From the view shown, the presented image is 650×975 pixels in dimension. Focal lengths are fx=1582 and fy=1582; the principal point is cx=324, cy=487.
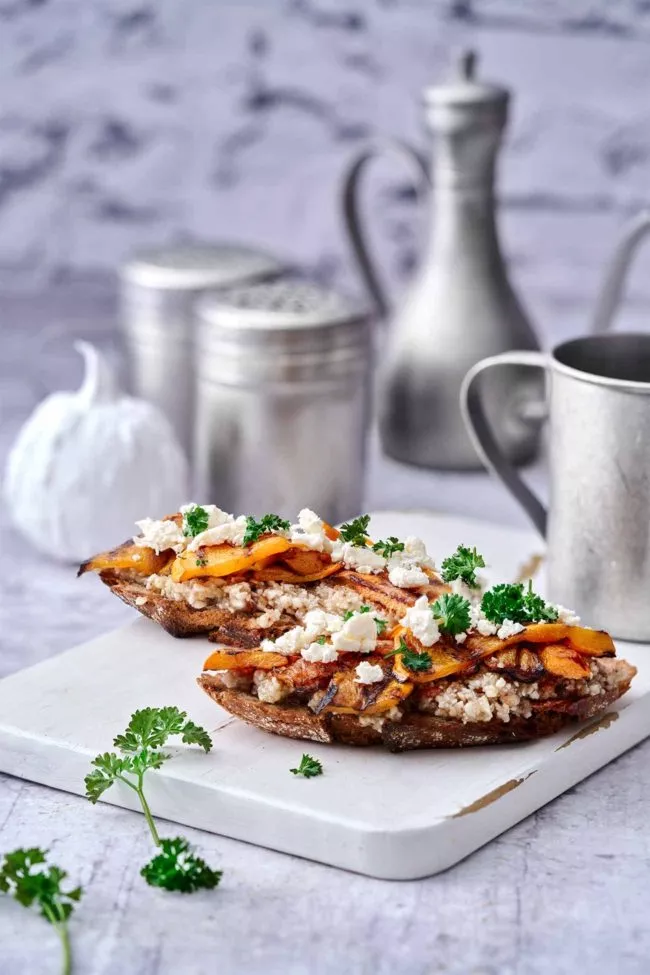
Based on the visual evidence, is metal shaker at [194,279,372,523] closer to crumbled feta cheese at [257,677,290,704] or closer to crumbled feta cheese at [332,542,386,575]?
crumbled feta cheese at [332,542,386,575]

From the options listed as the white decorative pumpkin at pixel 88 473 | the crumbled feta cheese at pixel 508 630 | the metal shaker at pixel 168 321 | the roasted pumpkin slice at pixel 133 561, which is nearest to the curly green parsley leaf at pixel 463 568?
the crumbled feta cheese at pixel 508 630

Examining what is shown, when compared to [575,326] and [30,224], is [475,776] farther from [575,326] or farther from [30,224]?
[30,224]

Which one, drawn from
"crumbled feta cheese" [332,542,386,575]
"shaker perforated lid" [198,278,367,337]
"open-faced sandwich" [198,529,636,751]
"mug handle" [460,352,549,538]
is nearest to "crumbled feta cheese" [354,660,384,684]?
"open-faced sandwich" [198,529,636,751]

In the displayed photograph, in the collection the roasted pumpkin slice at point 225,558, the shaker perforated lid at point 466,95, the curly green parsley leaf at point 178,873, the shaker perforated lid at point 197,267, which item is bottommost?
the curly green parsley leaf at point 178,873

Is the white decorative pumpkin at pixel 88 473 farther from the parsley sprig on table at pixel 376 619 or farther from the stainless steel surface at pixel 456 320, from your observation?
the parsley sprig on table at pixel 376 619

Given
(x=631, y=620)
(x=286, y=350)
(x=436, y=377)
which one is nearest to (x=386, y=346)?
(x=436, y=377)

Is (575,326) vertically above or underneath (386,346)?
underneath
